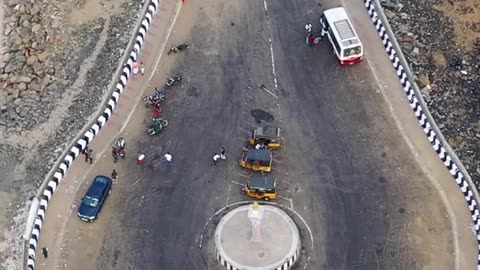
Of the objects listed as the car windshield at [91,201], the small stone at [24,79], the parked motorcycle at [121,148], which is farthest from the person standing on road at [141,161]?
the small stone at [24,79]

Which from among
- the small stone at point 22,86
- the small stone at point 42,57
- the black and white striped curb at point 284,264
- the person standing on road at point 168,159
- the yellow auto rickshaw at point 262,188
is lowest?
the black and white striped curb at point 284,264

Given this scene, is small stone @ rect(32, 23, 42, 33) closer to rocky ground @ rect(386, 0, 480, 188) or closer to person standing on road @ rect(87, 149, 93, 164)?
person standing on road @ rect(87, 149, 93, 164)

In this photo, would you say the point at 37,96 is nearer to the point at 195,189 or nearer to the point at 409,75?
the point at 195,189

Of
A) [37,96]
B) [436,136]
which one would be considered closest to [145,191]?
[37,96]

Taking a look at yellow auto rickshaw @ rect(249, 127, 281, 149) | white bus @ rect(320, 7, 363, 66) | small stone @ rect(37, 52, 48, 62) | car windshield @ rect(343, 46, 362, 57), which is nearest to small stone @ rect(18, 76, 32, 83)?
small stone @ rect(37, 52, 48, 62)

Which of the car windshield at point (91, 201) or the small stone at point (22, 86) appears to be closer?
the car windshield at point (91, 201)

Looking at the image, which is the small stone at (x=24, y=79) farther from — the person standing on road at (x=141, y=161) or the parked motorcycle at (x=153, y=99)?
the person standing on road at (x=141, y=161)

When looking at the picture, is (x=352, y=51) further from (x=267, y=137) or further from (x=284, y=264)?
(x=284, y=264)

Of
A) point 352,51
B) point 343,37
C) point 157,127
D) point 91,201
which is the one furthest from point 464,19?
point 91,201
